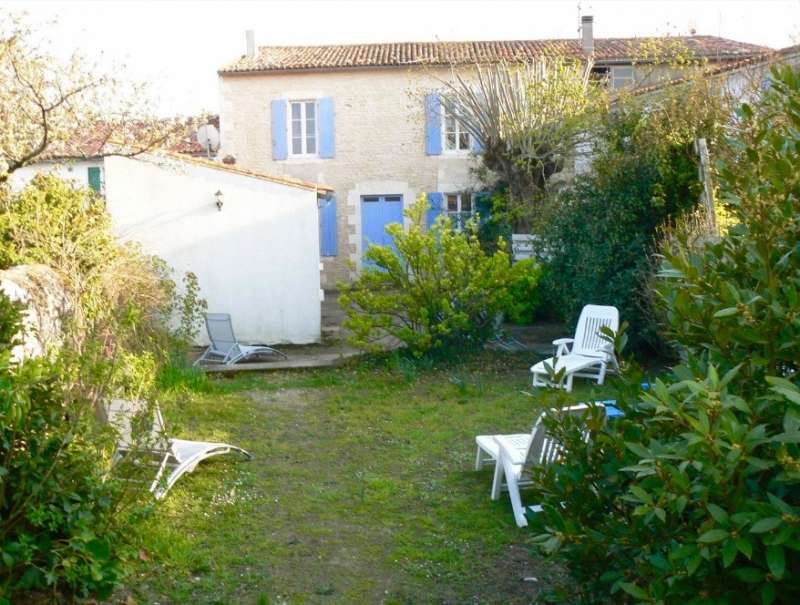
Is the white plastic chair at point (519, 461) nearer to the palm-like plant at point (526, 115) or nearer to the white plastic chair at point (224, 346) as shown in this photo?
the white plastic chair at point (224, 346)

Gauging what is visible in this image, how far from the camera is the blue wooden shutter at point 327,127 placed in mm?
21594

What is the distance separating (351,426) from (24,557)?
500cm

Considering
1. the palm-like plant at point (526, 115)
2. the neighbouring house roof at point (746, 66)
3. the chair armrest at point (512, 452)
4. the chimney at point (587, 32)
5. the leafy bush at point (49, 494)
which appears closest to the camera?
the leafy bush at point (49, 494)

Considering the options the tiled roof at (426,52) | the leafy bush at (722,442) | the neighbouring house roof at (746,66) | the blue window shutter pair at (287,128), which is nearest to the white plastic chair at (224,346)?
the neighbouring house roof at (746,66)

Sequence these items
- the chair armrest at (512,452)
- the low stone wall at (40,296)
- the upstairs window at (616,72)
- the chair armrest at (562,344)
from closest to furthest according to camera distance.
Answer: the chair armrest at (512,452) → the low stone wall at (40,296) → the chair armrest at (562,344) → the upstairs window at (616,72)

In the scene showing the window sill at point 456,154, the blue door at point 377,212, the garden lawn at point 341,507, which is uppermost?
the window sill at point 456,154

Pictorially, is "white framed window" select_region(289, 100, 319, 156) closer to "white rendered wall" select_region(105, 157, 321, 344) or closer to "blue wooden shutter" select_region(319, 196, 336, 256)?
"blue wooden shutter" select_region(319, 196, 336, 256)

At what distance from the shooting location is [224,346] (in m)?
12.3

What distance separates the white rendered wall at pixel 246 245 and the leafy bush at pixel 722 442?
10.5 metres

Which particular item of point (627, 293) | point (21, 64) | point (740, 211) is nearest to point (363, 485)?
point (740, 211)

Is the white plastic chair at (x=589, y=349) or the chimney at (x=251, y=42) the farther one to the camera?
the chimney at (x=251, y=42)

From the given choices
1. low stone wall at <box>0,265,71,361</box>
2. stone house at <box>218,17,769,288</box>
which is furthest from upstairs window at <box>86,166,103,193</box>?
low stone wall at <box>0,265,71,361</box>

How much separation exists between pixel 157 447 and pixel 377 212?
52.7 feet

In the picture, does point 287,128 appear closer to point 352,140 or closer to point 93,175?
point 352,140
